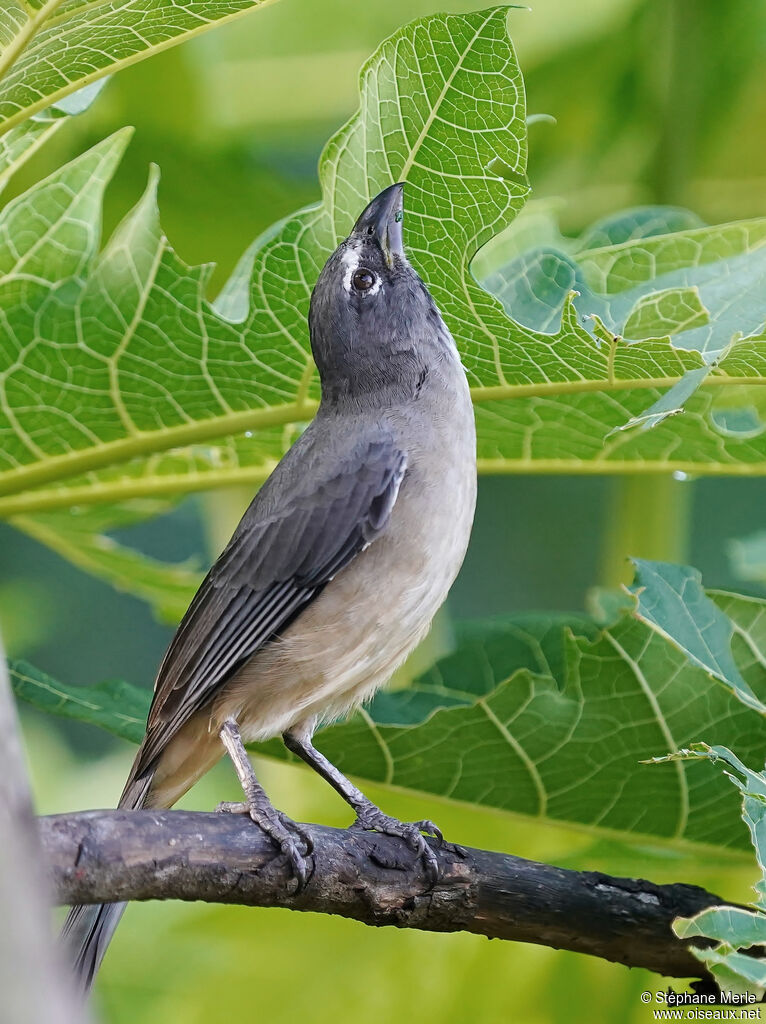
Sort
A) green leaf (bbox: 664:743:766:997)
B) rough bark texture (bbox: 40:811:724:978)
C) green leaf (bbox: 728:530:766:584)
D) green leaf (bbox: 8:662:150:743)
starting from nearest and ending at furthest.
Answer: green leaf (bbox: 664:743:766:997), rough bark texture (bbox: 40:811:724:978), green leaf (bbox: 8:662:150:743), green leaf (bbox: 728:530:766:584)

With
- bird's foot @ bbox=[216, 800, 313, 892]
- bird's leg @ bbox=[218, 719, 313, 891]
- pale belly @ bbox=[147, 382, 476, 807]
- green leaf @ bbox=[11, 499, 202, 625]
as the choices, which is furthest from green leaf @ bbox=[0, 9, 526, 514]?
bird's foot @ bbox=[216, 800, 313, 892]

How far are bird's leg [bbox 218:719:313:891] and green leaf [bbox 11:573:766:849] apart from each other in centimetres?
15

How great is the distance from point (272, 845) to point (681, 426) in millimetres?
965

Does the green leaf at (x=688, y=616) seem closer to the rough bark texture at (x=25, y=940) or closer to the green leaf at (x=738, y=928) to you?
the green leaf at (x=738, y=928)

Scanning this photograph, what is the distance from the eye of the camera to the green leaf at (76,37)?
145 cm

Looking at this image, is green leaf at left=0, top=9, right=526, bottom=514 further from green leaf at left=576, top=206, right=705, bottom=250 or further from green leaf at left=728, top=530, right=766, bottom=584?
green leaf at left=728, top=530, right=766, bottom=584

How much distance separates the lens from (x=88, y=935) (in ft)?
6.14

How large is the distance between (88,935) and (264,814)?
0.46 metres

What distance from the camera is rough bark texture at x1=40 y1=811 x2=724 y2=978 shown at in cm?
144

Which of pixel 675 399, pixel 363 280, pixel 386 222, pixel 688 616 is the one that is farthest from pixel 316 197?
pixel 675 399

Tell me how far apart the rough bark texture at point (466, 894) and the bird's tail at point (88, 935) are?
1.64 feet

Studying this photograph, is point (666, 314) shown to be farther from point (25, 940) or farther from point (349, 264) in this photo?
point (25, 940)

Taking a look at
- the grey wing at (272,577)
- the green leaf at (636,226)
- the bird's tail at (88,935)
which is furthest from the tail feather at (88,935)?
the green leaf at (636,226)

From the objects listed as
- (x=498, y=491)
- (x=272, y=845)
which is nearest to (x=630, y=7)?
(x=498, y=491)
